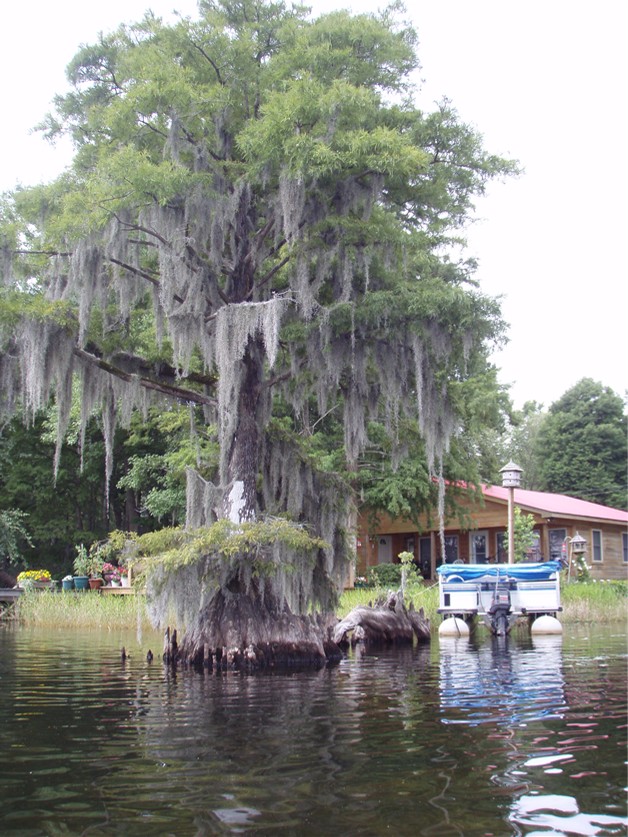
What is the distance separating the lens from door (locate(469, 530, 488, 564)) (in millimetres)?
36781

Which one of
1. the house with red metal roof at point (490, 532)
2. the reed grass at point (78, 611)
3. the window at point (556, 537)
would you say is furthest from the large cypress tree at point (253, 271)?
the window at point (556, 537)

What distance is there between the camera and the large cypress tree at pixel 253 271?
1286cm

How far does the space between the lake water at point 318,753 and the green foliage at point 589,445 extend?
4352cm

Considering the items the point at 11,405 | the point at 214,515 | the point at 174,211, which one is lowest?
the point at 214,515

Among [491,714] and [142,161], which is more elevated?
[142,161]

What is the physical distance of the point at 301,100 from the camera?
12.9 metres

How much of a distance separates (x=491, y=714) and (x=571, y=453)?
160 feet

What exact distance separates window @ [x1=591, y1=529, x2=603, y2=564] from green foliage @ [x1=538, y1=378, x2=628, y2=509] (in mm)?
16512

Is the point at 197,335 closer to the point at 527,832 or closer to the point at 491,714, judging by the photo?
the point at 491,714

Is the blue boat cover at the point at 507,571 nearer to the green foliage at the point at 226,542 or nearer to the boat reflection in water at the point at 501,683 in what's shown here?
the boat reflection in water at the point at 501,683

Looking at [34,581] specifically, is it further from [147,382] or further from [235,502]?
[235,502]

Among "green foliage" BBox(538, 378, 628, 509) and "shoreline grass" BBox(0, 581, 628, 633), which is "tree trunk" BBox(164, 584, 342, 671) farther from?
"green foliage" BBox(538, 378, 628, 509)

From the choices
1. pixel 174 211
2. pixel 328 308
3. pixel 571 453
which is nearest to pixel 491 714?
pixel 328 308

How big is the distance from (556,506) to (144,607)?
19813 mm
